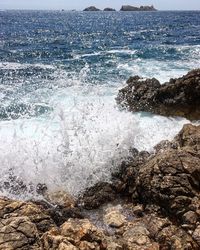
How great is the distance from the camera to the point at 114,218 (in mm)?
8164

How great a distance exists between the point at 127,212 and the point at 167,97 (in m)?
7.62

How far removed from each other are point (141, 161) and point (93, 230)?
401cm

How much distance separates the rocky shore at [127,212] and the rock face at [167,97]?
373 cm

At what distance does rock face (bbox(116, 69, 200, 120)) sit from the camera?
14.6 metres

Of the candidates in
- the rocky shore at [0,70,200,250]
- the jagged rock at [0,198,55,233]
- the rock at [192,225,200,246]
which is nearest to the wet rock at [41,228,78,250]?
the rocky shore at [0,70,200,250]

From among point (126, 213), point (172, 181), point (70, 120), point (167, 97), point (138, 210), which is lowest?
point (126, 213)

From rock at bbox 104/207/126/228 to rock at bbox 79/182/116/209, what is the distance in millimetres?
442

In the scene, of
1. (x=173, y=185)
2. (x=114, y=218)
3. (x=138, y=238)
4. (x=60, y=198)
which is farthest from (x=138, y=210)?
(x=60, y=198)

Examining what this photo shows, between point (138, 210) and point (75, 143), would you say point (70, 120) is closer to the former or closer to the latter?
point (75, 143)

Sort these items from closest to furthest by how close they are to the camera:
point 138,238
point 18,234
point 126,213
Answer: point 18,234 < point 138,238 < point 126,213

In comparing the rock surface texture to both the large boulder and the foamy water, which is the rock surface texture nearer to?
the large boulder

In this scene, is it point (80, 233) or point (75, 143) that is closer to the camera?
point (80, 233)

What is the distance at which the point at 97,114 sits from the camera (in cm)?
1400

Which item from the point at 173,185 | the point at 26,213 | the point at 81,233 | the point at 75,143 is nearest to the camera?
the point at 81,233
